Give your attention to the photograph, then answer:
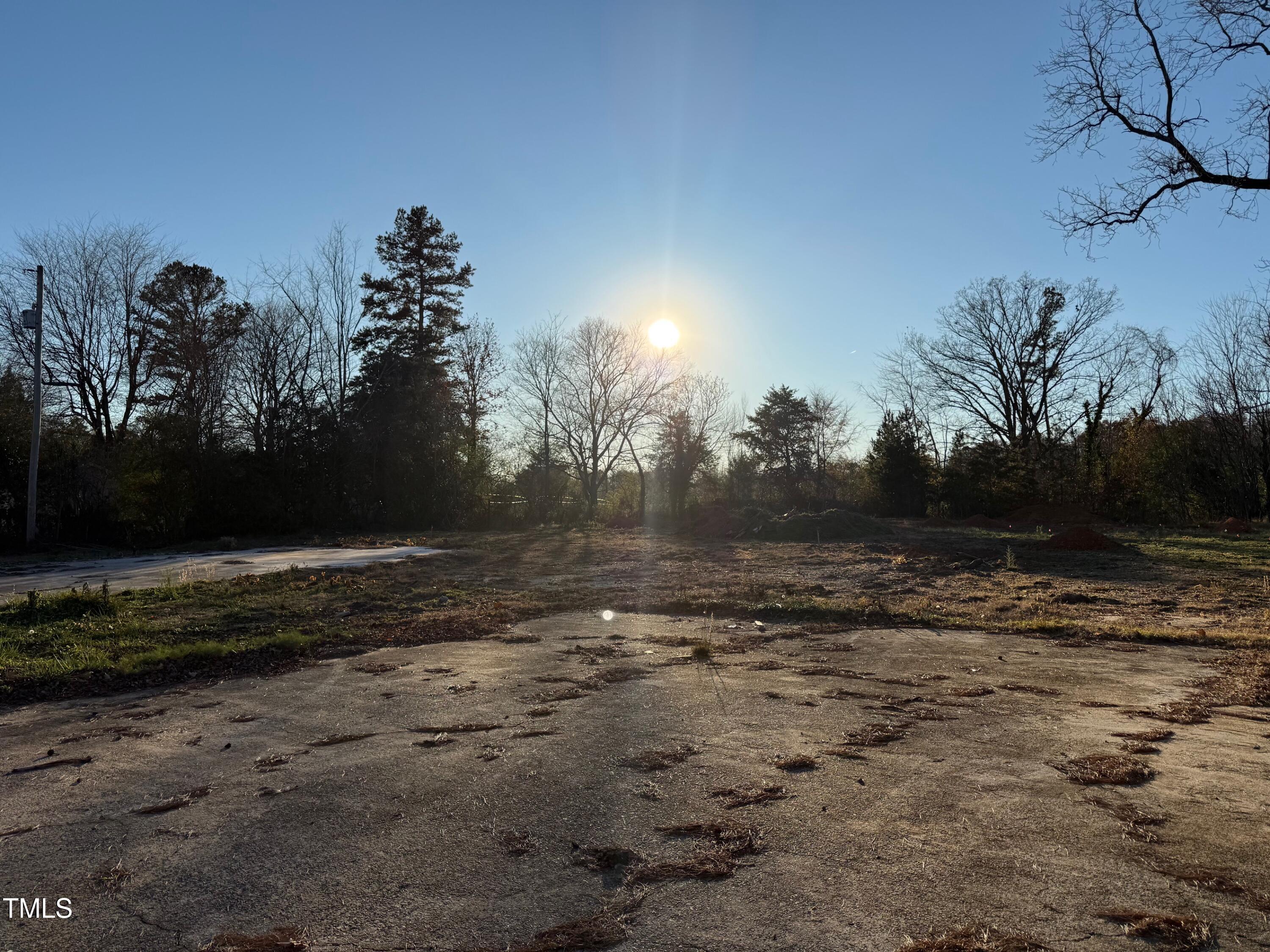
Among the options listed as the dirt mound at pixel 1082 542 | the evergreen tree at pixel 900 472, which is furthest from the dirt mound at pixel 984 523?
the dirt mound at pixel 1082 542

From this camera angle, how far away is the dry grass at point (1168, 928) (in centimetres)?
207

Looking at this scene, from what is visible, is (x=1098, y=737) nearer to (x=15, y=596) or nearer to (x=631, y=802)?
(x=631, y=802)

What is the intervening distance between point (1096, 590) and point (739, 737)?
29.2ft

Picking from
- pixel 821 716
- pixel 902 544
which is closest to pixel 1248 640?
pixel 821 716

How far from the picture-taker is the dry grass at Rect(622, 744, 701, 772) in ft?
11.9

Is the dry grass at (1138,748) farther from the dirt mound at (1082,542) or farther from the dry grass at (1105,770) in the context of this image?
the dirt mound at (1082,542)

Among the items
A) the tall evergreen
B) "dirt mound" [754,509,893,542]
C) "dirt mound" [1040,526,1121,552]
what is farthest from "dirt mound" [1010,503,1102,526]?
the tall evergreen

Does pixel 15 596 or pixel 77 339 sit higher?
pixel 77 339

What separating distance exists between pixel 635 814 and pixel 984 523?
28216 millimetres

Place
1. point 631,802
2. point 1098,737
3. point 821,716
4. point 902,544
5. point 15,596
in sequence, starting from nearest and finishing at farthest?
point 631,802 < point 1098,737 < point 821,716 < point 15,596 < point 902,544

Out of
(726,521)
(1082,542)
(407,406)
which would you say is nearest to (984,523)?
(726,521)

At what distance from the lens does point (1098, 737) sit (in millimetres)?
3920

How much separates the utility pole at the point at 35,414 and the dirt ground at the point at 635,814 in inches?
654

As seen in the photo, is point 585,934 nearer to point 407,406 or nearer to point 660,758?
point 660,758
